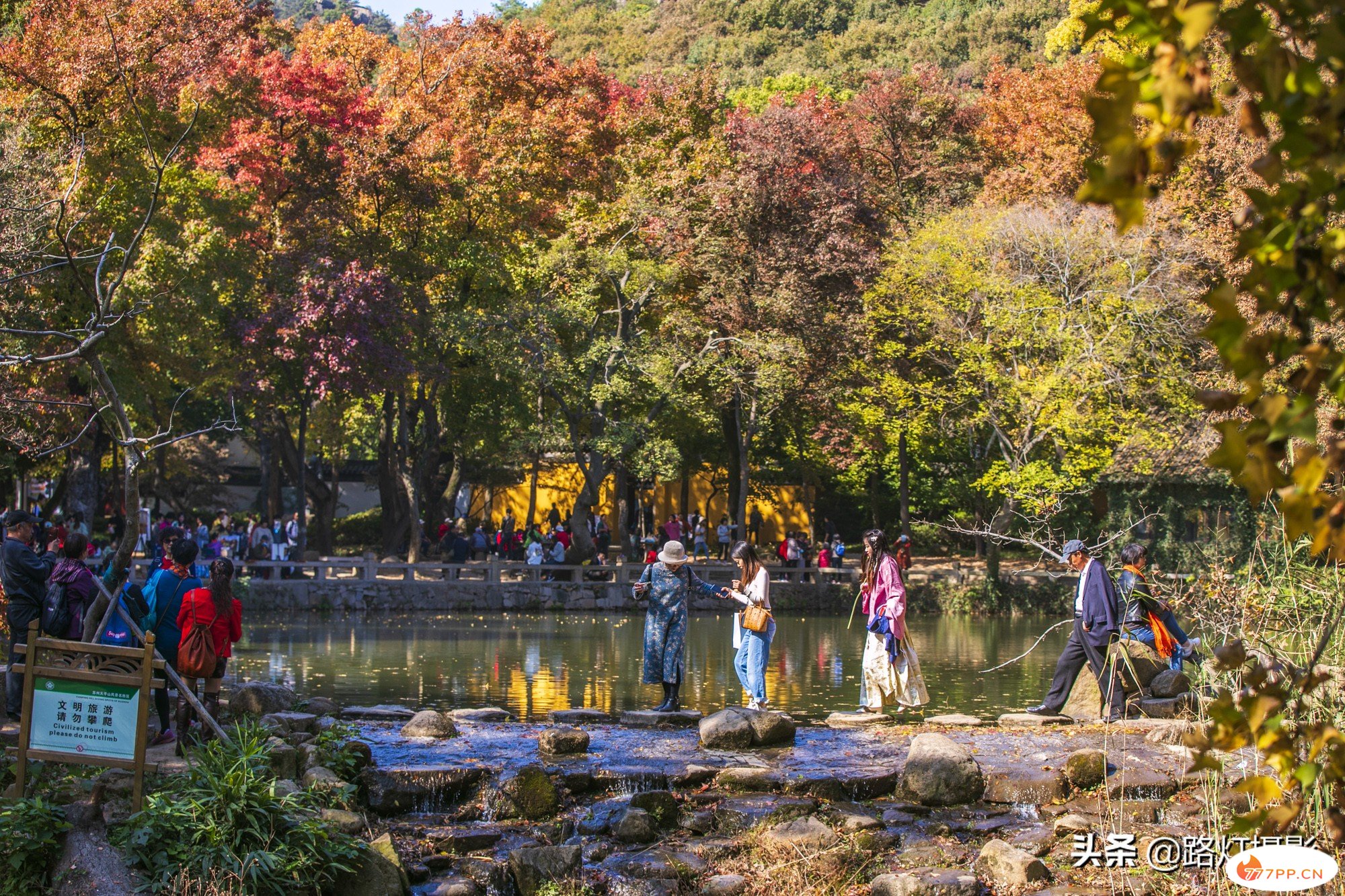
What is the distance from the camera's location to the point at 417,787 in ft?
29.9

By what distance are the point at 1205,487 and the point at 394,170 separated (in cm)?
1981

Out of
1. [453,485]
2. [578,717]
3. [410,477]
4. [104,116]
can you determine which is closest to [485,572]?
[410,477]

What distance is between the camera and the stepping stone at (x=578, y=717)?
11.9 m

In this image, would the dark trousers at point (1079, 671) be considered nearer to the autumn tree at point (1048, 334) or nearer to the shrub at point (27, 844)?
the shrub at point (27, 844)

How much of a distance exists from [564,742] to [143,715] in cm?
391

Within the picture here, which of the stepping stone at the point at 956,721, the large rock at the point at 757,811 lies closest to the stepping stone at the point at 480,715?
the large rock at the point at 757,811

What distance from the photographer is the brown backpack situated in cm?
867

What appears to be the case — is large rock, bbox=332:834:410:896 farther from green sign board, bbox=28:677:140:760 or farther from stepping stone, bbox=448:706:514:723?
stepping stone, bbox=448:706:514:723

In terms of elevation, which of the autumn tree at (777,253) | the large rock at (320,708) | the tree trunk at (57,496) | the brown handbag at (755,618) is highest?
the autumn tree at (777,253)

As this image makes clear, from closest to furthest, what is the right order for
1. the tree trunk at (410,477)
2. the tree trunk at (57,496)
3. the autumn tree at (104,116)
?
the autumn tree at (104,116)
the tree trunk at (57,496)
the tree trunk at (410,477)

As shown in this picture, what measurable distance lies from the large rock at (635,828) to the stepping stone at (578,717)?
3.21 meters

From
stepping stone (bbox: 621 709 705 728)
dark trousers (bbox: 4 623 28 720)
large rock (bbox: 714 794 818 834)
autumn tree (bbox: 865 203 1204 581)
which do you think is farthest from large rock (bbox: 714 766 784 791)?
autumn tree (bbox: 865 203 1204 581)

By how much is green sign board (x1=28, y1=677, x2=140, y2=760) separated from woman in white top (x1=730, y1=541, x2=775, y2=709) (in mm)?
6025

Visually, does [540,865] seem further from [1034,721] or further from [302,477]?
[302,477]
